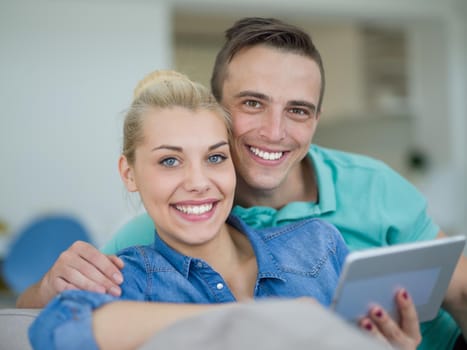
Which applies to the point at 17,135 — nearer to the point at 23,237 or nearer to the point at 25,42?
the point at 25,42

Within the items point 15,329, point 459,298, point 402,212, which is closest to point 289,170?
point 402,212

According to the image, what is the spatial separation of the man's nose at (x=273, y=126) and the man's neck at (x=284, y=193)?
0.16 meters

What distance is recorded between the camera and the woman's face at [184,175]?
54.5 inches

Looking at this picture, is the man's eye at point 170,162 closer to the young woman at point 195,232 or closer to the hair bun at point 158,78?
the young woman at point 195,232

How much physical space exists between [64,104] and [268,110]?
3459 millimetres

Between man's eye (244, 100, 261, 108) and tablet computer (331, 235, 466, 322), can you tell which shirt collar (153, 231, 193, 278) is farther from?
man's eye (244, 100, 261, 108)

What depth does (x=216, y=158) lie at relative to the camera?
146cm

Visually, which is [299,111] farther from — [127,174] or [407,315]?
[407,315]

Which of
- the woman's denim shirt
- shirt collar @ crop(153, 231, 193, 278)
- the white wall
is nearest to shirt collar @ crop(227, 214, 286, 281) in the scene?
the woman's denim shirt

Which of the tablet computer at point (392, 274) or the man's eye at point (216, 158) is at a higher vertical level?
the man's eye at point (216, 158)

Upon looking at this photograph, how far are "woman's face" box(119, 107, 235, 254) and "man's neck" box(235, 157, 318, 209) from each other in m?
0.44

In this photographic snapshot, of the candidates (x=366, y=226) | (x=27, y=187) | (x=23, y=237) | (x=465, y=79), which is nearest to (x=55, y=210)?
(x=27, y=187)

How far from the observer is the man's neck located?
1897mm

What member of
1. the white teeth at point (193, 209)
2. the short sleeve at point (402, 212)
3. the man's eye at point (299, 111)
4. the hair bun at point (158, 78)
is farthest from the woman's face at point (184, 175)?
the short sleeve at point (402, 212)
